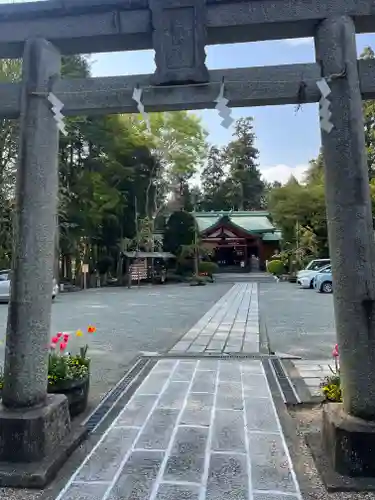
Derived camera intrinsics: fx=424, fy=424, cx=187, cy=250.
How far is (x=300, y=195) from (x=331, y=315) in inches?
560

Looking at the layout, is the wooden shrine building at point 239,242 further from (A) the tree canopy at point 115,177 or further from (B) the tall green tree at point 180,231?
(A) the tree canopy at point 115,177

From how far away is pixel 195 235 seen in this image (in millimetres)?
28797

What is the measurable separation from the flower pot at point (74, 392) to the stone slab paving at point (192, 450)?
→ 38cm

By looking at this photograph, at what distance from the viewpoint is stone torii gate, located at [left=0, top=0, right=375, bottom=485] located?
281cm

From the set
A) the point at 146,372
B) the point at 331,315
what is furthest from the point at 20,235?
the point at 331,315

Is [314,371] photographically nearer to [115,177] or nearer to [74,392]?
[74,392]

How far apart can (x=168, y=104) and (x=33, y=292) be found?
168cm

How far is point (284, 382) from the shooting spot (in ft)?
16.2

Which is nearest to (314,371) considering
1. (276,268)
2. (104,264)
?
(104,264)

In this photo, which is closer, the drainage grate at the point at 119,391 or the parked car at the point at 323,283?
the drainage grate at the point at 119,391

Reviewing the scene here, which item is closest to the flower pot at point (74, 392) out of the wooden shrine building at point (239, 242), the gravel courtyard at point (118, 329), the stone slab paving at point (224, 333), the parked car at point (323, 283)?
the gravel courtyard at point (118, 329)

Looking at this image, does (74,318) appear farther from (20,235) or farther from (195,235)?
(195,235)

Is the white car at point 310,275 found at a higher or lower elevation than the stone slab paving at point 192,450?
higher

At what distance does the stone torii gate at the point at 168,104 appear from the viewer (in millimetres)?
2807
